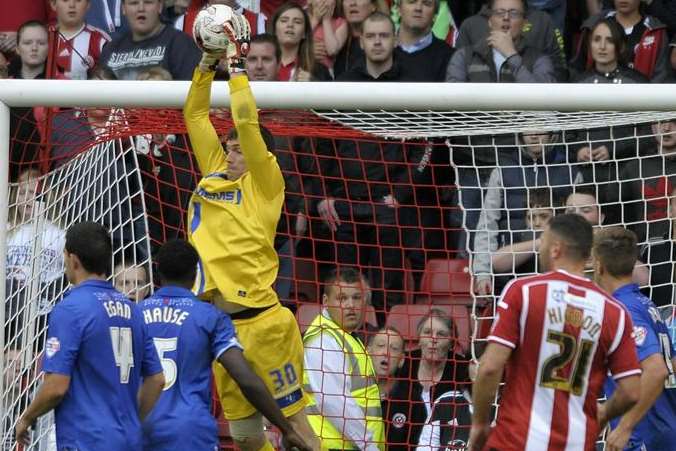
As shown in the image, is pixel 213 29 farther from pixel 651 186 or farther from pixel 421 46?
pixel 421 46

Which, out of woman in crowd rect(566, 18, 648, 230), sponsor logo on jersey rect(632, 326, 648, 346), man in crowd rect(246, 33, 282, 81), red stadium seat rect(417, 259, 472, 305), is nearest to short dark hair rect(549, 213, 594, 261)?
sponsor logo on jersey rect(632, 326, 648, 346)

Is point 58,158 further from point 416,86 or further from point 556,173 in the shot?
point 556,173

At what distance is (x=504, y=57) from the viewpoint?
34.6 ft

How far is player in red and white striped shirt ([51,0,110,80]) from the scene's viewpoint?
11.5 meters

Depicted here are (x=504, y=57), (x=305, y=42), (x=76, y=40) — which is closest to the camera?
(x=504, y=57)

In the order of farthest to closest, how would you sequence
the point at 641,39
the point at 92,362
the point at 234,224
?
the point at 641,39
the point at 234,224
the point at 92,362

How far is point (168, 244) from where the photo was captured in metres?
6.88

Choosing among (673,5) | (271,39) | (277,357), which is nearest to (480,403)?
(277,357)

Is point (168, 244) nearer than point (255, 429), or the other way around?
point (168, 244)

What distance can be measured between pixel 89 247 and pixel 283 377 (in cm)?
137

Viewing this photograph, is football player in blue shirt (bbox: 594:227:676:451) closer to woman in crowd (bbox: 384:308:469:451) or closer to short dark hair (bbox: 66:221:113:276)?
woman in crowd (bbox: 384:308:469:451)

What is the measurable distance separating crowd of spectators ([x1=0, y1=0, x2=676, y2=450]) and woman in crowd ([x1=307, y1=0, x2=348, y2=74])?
11 millimetres

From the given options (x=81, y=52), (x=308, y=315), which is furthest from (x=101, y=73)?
(x=308, y=315)

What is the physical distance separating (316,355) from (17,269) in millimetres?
1798
